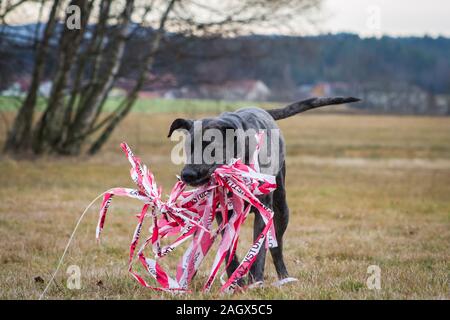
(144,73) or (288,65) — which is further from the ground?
(288,65)

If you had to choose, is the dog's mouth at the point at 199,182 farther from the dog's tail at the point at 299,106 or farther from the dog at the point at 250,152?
the dog's tail at the point at 299,106

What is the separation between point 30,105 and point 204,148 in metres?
16.3

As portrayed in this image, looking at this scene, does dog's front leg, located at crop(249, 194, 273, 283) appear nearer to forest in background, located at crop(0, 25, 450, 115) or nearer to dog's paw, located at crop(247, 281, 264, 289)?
dog's paw, located at crop(247, 281, 264, 289)

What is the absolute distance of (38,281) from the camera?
643 centimetres

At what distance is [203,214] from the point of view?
19.3 feet

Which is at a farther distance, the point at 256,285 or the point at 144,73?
the point at 144,73

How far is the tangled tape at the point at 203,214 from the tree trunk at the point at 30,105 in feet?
47.3

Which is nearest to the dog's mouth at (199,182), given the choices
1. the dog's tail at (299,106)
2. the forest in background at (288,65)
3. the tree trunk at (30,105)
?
the dog's tail at (299,106)

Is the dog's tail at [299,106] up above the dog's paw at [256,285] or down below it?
above

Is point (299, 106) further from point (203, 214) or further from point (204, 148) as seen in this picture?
point (204, 148)

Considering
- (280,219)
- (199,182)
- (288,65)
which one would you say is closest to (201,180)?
(199,182)

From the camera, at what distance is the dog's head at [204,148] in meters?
5.37

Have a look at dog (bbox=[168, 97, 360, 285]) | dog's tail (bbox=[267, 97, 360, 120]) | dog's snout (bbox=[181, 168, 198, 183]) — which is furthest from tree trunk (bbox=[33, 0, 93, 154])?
dog's snout (bbox=[181, 168, 198, 183])
